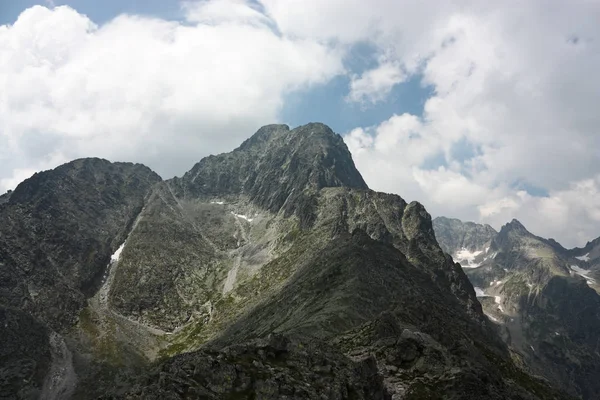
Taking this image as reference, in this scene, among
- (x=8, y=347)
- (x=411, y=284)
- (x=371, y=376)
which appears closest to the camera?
(x=371, y=376)

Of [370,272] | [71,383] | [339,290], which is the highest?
[370,272]

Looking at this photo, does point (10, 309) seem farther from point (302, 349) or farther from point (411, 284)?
point (302, 349)

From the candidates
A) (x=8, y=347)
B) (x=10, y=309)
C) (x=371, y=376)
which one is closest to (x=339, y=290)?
(x=371, y=376)

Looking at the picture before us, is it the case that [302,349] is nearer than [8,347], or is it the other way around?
[302,349]

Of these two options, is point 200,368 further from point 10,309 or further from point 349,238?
point 10,309

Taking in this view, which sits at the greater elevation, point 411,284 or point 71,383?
point 411,284

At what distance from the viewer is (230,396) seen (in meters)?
43.7

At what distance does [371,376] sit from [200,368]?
21862 mm

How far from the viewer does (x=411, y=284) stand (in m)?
150

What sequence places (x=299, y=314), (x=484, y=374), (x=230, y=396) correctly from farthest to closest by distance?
1. (x=299, y=314)
2. (x=484, y=374)
3. (x=230, y=396)

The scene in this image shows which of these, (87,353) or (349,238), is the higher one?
(349,238)

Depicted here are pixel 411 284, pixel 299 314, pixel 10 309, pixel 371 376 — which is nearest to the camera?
pixel 371 376

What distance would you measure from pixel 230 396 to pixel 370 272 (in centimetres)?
9746

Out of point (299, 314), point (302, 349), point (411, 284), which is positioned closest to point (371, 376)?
point (302, 349)
